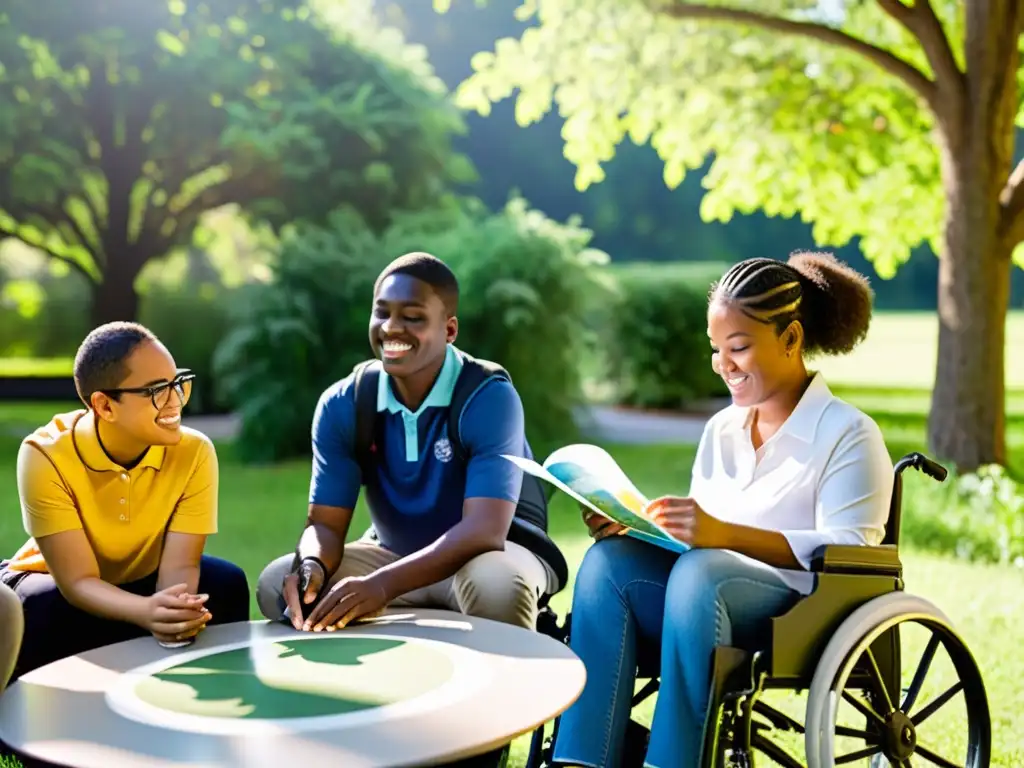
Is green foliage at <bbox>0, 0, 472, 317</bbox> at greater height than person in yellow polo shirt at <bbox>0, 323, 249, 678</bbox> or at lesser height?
greater

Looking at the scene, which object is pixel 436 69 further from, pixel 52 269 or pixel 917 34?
pixel 917 34

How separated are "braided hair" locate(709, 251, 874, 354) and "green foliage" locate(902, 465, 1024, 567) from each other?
13.1 ft

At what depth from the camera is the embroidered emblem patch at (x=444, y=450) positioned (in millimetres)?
3295

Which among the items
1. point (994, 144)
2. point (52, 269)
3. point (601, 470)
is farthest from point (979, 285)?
point (52, 269)

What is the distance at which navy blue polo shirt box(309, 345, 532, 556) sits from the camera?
327 cm

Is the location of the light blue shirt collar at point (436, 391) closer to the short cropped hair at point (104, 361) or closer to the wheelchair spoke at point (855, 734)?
the short cropped hair at point (104, 361)

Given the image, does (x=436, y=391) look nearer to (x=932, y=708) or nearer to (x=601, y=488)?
(x=601, y=488)

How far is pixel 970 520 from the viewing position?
23.6 feet

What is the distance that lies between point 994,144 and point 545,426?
4141mm

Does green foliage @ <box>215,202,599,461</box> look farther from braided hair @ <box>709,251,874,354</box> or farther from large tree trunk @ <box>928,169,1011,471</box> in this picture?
braided hair @ <box>709,251,874,354</box>

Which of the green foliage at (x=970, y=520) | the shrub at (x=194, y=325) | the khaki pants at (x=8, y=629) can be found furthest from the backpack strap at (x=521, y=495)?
the shrub at (x=194, y=325)

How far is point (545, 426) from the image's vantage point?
34.8 ft

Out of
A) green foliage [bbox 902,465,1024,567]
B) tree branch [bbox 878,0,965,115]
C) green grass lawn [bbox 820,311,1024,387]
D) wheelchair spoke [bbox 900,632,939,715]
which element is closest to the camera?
wheelchair spoke [bbox 900,632,939,715]

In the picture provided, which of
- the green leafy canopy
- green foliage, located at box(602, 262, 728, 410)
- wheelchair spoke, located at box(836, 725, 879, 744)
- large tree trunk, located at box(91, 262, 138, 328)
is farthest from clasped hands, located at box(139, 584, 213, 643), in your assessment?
large tree trunk, located at box(91, 262, 138, 328)
